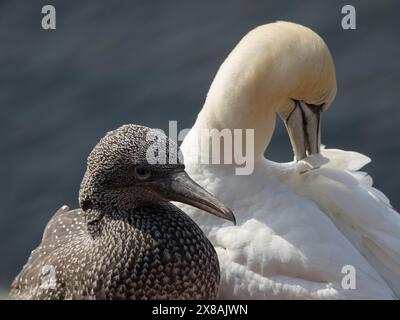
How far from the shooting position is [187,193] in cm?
473

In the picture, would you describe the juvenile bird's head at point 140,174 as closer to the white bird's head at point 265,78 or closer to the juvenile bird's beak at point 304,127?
the white bird's head at point 265,78

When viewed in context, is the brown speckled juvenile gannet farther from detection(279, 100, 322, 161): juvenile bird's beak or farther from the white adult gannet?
detection(279, 100, 322, 161): juvenile bird's beak

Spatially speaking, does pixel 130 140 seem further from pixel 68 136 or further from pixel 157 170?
pixel 68 136

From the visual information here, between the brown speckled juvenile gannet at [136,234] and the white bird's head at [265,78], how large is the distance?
0.62m

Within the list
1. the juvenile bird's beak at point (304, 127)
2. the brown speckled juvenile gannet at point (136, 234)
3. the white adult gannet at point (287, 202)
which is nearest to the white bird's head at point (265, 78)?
the white adult gannet at point (287, 202)

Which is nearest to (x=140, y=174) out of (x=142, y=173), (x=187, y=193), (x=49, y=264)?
(x=142, y=173)

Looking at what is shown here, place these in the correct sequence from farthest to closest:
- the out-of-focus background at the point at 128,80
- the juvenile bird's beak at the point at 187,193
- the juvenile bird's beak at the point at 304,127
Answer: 1. the out-of-focus background at the point at 128,80
2. the juvenile bird's beak at the point at 304,127
3. the juvenile bird's beak at the point at 187,193

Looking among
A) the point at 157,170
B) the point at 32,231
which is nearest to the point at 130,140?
the point at 157,170

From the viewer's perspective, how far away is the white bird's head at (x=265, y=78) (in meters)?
5.39

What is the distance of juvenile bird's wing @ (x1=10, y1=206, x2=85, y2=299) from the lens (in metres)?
5.01

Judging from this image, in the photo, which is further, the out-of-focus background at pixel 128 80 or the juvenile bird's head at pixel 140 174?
the out-of-focus background at pixel 128 80

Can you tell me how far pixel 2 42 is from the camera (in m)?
8.38

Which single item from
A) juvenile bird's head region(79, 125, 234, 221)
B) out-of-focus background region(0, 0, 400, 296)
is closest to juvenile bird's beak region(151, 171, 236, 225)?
juvenile bird's head region(79, 125, 234, 221)

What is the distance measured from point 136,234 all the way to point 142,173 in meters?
0.26
